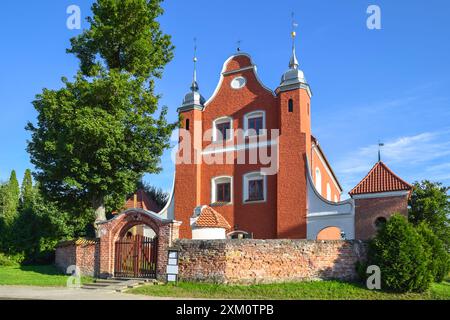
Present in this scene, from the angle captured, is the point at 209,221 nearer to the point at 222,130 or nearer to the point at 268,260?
the point at 268,260

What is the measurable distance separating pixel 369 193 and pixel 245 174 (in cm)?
645

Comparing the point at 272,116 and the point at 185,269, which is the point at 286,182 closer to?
the point at 272,116

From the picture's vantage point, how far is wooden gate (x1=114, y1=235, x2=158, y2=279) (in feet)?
57.9

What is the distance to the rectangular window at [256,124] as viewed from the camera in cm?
2433

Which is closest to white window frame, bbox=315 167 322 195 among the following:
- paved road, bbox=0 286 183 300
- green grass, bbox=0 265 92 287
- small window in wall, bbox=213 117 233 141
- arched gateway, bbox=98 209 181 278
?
small window in wall, bbox=213 117 233 141

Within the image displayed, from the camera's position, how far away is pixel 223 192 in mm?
24875

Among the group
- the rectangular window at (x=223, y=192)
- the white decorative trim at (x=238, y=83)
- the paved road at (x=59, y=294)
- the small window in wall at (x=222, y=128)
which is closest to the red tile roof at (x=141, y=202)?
the rectangular window at (x=223, y=192)

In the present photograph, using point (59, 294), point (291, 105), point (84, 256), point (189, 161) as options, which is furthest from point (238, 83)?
point (59, 294)

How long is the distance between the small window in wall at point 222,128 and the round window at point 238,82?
1.89 m

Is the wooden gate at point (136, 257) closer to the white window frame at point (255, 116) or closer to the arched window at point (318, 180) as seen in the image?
the white window frame at point (255, 116)

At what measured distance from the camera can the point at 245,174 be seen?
24.2 m

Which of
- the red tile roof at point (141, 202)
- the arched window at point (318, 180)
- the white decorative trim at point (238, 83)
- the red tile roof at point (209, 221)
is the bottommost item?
the red tile roof at point (209, 221)

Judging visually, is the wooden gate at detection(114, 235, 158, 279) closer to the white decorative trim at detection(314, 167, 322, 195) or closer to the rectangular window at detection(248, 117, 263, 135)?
the rectangular window at detection(248, 117, 263, 135)

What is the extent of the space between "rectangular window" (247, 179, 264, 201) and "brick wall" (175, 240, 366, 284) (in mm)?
7124
